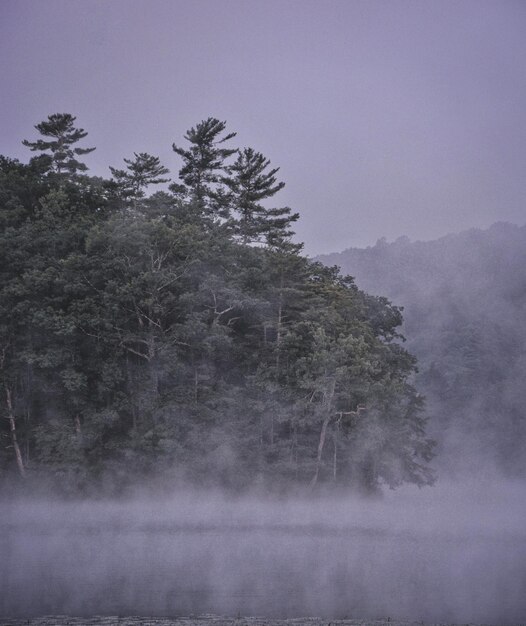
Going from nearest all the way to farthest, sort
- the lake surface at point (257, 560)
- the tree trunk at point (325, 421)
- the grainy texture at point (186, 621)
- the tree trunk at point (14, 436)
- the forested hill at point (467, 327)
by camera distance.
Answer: the grainy texture at point (186, 621) < the lake surface at point (257, 560) < the tree trunk at point (14, 436) < the tree trunk at point (325, 421) < the forested hill at point (467, 327)

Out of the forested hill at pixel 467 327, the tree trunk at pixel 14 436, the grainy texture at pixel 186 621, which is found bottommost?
the grainy texture at pixel 186 621

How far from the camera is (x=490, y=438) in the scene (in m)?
54.4

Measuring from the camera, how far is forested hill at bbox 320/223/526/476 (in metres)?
55.4

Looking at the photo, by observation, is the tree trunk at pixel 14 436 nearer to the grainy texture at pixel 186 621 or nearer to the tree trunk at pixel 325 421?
the tree trunk at pixel 325 421

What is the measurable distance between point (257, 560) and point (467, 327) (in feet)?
184

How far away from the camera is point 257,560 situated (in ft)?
56.4

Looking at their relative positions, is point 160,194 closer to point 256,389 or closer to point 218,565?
point 256,389

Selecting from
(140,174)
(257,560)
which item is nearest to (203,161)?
(140,174)

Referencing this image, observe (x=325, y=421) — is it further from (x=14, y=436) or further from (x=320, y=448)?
(x=14, y=436)

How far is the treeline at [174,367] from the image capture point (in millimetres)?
27312

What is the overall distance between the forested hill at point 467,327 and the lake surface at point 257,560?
26.8 metres

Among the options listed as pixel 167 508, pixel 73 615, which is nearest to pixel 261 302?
pixel 167 508

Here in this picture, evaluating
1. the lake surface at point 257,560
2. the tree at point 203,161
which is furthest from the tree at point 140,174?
the lake surface at point 257,560

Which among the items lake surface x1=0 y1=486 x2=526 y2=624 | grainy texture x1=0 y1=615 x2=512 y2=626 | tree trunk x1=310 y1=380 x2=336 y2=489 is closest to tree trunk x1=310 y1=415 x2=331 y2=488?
tree trunk x1=310 y1=380 x2=336 y2=489
